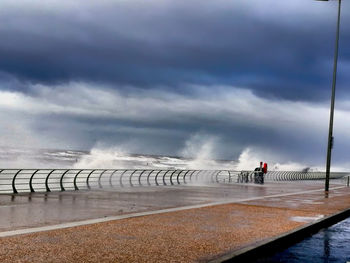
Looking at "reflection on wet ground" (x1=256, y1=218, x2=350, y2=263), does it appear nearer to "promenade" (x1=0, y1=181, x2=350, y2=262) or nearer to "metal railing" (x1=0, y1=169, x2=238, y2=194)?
"promenade" (x1=0, y1=181, x2=350, y2=262)

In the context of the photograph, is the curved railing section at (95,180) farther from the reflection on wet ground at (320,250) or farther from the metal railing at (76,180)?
the reflection on wet ground at (320,250)

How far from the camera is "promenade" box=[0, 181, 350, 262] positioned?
310 inches

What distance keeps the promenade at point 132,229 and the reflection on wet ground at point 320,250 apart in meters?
0.61

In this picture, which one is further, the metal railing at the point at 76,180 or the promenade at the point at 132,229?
the metal railing at the point at 76,180

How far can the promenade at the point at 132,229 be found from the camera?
787cm

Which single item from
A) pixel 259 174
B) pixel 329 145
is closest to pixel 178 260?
pixel 329 145

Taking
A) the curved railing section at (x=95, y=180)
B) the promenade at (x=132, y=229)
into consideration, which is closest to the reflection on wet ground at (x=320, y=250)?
the promenade at (x=132, y=229)

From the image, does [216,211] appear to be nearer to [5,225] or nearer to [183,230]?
[183,230]

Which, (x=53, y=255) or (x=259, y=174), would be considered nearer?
(x=53, y=255)

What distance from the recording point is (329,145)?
28.9 m

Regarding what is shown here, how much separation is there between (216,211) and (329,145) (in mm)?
15805

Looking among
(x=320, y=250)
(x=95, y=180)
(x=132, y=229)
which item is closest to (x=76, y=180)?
(x=95, y=180)

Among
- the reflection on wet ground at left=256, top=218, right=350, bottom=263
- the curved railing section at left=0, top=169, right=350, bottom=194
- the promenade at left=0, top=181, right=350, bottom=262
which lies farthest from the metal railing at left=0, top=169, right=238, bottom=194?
the reflection on wet ground at left=256, top=218, right=350, bottom=263

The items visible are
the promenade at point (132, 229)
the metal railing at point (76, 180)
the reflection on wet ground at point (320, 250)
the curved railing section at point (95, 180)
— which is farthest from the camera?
the curved railing section at point (95, 180)
